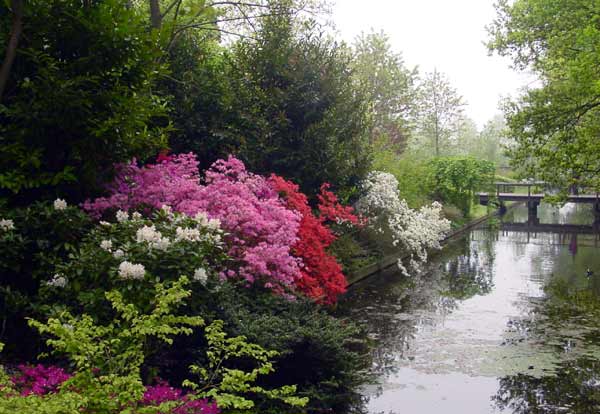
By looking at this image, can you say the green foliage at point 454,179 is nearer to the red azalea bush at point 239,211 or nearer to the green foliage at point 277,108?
the green foliage at point 277,108

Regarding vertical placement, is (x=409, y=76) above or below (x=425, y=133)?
above

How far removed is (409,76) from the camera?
123ft

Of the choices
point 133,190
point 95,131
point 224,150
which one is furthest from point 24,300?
point 224,150

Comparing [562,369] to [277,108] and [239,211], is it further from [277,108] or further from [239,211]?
[277,108]

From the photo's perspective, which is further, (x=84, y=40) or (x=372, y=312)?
(x=372, y=312)

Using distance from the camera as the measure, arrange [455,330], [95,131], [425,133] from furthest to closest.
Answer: [425,133] < [455,330] < [95,131]

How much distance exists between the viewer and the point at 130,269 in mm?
5062

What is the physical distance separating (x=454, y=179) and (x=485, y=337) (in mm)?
19958

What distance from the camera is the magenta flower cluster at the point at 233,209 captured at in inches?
297

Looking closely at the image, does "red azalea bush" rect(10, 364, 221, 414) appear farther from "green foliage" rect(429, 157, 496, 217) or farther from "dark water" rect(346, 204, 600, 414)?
"green foliage" rect(429, 157, 496, 217)

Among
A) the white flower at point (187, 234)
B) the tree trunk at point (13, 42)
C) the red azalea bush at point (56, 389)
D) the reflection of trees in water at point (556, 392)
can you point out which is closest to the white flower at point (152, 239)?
the white flower at point (187, 234)

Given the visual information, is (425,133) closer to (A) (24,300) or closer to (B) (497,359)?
(B) (497,359)

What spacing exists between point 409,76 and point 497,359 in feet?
104

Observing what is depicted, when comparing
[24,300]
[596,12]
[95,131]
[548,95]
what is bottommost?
[24,300]
